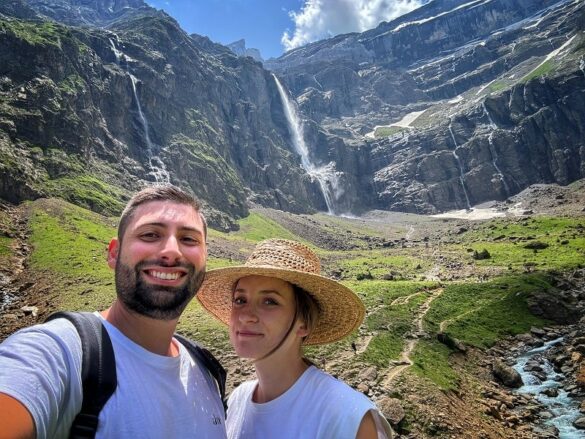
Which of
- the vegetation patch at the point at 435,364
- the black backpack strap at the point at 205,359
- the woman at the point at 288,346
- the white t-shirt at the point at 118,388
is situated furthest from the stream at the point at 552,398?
the white t-shirt at the point at 118,388

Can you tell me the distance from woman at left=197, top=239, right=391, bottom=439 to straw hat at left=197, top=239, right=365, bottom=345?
0.04ft

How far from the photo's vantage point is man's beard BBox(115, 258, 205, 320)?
3768 mm

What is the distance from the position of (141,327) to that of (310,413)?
186 cm

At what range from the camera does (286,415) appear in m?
4.08

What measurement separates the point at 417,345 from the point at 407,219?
582ft

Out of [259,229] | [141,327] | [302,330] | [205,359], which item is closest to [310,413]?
[302,330]

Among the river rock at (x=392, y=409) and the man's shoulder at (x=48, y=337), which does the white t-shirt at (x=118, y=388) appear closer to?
the man's shoulder at (x=48, y=337)

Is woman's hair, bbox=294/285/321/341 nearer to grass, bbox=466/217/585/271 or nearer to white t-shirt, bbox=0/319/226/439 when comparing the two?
white t-shirt, bbox=0/319/226/439

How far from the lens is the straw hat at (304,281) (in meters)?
4.68

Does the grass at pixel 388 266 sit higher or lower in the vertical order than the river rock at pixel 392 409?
higher

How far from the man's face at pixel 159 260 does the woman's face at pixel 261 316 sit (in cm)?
75

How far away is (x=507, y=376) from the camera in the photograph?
21828 mm

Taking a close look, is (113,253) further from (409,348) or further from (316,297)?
(409,348)

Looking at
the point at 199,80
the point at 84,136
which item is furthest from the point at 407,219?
the point at 84,136
